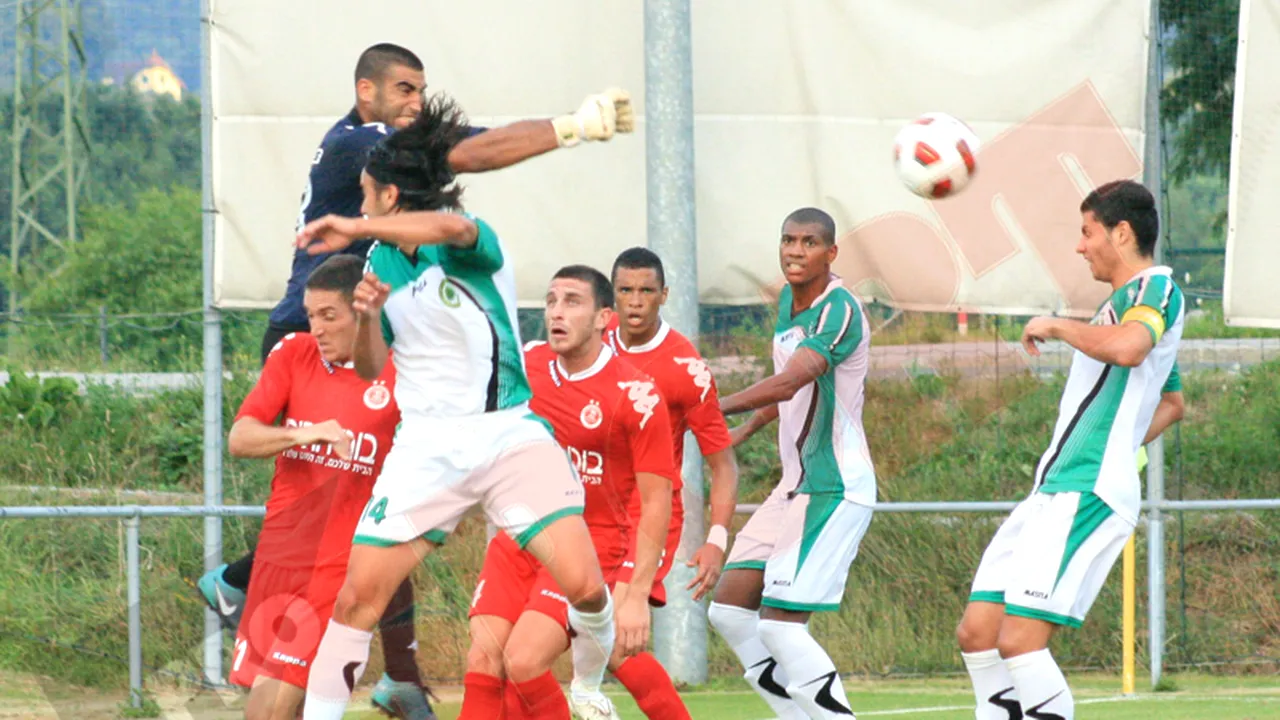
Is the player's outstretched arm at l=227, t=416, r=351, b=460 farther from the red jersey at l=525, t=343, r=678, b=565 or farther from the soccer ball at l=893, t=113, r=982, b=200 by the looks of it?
the soccer ball at l=893, t=113, r=982, b=200

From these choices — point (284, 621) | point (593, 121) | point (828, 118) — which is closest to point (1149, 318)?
point (593, 121)

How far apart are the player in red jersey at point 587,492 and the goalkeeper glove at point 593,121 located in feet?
3.78

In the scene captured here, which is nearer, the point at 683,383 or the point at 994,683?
the point at 994,683

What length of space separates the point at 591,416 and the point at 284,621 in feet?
4.47

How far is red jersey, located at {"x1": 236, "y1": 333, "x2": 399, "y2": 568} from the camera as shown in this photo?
623cm

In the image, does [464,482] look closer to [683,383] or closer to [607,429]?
[607,429]

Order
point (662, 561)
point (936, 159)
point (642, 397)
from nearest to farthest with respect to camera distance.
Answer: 1. point (642, 397)
2. point (662, 561)
3. point (936, 159)

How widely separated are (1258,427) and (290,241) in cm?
759

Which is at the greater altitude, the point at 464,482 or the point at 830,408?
the point at 830,408

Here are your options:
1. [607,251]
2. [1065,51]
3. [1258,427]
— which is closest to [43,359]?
[607,251]

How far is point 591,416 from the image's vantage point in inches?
250

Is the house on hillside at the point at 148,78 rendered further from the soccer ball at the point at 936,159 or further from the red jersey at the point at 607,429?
the red jersey at the point at 607,429

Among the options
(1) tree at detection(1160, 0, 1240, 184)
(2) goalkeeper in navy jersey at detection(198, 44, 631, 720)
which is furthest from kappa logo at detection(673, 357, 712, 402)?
(1) tree at detection(1160, 0, 1240, 184)

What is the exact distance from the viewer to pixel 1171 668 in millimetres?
10133
